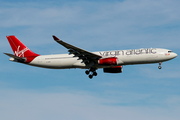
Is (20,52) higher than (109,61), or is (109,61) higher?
(20,52)

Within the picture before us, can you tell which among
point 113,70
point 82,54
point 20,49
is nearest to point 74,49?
point 82,54

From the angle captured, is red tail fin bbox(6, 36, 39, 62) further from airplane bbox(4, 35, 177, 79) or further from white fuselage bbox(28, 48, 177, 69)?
white fuselage bbox(28, 48, 177, 69)

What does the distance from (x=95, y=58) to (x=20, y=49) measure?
14.5 meters

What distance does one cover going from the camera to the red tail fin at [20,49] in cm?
5014

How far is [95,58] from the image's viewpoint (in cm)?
4522

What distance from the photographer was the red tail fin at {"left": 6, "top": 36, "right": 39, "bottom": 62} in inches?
1974

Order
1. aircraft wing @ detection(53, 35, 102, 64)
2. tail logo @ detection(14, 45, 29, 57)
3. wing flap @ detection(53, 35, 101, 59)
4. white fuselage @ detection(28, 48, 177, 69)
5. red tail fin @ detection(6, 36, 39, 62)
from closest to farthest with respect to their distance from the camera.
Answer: wing flap @ detection(53, 35, 101, 59) < aircraft wing @ detection(53, 35, 102, 64) < white fuselage @ detection(28, 48, 177, 69) < red tail fin @ detection(6, 36, 39, 62) < tail logo @ detection(14, 45, 29, 57)

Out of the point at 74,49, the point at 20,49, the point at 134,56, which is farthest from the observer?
the point at 20,49

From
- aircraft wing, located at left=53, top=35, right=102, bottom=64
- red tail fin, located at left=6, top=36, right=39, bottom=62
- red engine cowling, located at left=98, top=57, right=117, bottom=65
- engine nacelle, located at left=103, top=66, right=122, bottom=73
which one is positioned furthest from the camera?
red tail fin, located at left=6, top=36, right=39, bottom=62

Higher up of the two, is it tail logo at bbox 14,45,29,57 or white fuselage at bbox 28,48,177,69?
tail logo at bbox 14,45,29,57

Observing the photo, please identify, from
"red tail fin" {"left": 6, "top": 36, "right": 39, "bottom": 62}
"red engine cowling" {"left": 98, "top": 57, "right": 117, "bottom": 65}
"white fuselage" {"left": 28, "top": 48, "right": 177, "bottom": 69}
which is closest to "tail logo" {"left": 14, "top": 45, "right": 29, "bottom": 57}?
"red tail fin" {"left": 6, "top": 36, "right": 39, "bottom": 62}

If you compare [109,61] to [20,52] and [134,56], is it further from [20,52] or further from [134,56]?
[20,52]

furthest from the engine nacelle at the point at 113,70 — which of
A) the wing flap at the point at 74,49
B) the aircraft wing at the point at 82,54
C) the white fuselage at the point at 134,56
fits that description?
the wing flap at the point at 74,49

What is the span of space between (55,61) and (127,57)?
11858 millimetres
